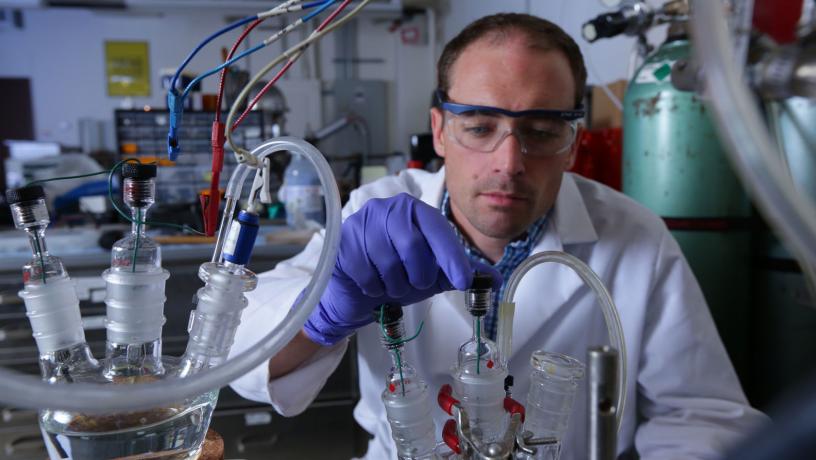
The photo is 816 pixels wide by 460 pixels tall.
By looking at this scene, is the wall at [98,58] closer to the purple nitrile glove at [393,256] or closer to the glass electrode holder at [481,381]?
the purple nitrile glove at [393,256]

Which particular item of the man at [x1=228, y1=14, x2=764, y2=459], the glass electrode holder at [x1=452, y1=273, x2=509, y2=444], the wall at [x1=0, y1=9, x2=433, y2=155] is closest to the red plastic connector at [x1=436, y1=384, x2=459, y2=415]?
the glass electrode holder at [x1=452, y1=273, x2=509, y2=444]

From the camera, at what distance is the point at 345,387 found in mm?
1868

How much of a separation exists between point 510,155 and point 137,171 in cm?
65

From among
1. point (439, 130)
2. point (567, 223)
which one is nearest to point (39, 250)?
point (439, 130)

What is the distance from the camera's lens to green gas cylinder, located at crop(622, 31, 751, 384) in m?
1.21

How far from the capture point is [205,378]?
38 centimetres

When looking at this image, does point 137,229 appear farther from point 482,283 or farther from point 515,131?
point 515,131

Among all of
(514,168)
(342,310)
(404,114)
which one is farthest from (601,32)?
(404,114)

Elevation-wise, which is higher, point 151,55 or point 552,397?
point 151,55

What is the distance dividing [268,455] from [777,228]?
188 cm

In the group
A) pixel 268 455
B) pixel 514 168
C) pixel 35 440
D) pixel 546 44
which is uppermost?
pixel 546 44

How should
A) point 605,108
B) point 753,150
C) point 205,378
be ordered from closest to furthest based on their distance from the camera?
point 753,150 → point 205,378 → point 605,108

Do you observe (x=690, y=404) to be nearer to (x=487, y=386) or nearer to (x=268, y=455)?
(x=487, y=386)

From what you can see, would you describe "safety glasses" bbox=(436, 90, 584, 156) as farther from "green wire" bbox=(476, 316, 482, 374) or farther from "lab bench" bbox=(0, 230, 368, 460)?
"lab bench" bbox=(0, 230, 368, 460)
